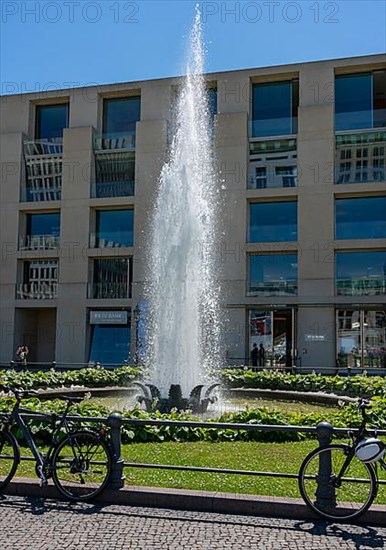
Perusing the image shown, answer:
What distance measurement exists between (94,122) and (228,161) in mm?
10059

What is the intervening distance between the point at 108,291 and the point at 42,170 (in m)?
9.90

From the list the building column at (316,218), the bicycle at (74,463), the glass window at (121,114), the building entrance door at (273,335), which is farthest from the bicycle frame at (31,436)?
the glass window at (121,114)

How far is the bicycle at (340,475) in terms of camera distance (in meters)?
6.30

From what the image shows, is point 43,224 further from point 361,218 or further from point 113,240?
point 361,218

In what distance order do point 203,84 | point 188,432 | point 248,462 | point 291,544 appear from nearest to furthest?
point 291,544
point 248,462
point 188,432
point 203,84

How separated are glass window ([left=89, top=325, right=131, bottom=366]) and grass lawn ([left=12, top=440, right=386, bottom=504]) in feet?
93.8

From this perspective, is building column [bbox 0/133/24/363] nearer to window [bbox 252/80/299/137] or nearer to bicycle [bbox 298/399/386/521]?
window [bbox 252/80/299/137]

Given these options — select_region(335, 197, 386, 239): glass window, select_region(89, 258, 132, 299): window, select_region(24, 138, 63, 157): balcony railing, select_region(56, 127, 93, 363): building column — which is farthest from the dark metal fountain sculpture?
select_region(24, 138, 63, 157): balcony railing

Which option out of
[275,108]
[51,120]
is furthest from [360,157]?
[51,120]

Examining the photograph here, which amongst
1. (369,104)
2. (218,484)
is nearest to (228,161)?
(369,104)

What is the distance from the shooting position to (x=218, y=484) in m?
7.40

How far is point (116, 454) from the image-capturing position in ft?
23.1

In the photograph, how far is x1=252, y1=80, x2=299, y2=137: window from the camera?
38156 millimetres

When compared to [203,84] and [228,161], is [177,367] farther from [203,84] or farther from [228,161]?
[203,84]
